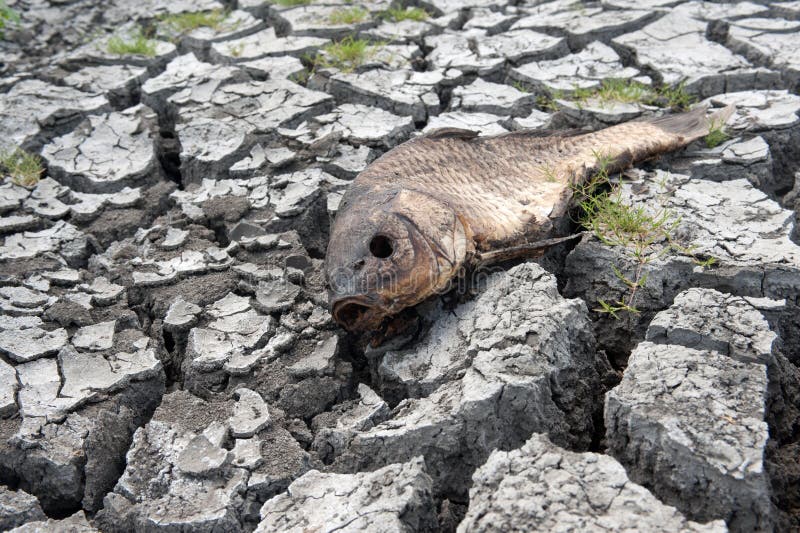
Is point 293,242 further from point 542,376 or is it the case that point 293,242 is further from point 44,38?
point 44,38

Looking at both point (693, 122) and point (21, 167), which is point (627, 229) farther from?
point (21, 167)

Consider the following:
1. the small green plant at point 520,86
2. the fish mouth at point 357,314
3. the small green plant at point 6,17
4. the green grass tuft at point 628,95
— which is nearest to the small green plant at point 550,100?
the green grass tuft at point 628,95

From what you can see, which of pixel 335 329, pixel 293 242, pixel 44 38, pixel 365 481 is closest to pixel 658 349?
pixel 365 481

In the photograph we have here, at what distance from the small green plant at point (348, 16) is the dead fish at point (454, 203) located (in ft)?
6.71

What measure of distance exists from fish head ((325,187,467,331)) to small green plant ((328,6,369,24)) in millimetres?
2660

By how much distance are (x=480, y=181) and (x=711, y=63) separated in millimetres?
2078

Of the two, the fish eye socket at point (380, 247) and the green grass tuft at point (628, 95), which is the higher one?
the fish eye socket at point (380, 247)

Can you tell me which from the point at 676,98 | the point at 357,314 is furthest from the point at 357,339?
the point at 676,98

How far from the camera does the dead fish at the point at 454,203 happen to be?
247cm

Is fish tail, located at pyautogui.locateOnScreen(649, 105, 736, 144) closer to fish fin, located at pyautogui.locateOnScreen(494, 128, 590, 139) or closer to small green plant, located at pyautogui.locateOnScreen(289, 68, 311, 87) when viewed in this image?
fish fin, located at pyautogui.locateOnScreen(494, 128, 590, 139)

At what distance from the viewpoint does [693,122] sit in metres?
3.65

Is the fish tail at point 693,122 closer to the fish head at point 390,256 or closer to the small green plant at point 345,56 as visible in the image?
the fish head at point 390,256

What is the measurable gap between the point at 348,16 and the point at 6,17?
236 cm

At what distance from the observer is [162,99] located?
4367 mm
